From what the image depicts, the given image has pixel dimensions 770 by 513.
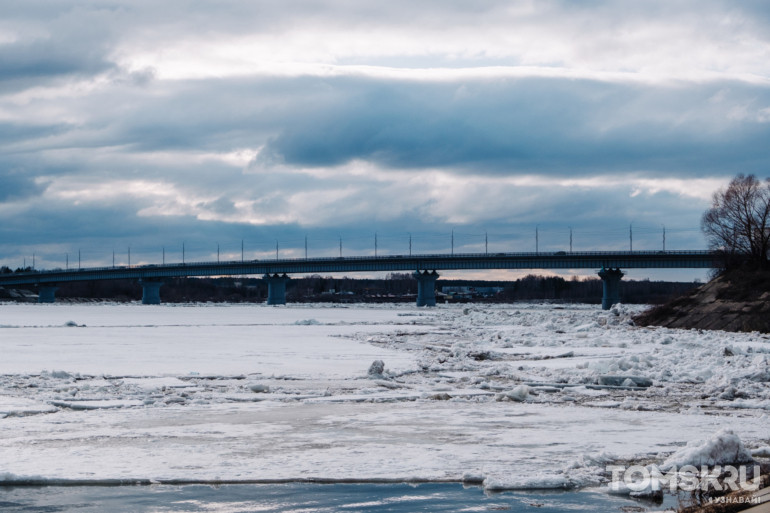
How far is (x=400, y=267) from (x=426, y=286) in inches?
217

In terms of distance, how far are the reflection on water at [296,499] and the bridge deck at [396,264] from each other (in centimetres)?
10707

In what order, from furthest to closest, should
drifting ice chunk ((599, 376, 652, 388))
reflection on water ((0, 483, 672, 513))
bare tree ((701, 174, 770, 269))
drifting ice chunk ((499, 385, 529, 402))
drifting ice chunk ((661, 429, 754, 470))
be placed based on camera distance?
bare tree ((701, 174, 770, 269)) → drifting ice chunk ((599, 376, 652, 388)) → drifting ice chunk ((499, 385, 529, 402)) → drifting ice chunk ((661, 429, 754, 470)) → reflection on water ((0, 483, 672, 513))

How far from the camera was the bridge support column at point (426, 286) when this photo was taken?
140m

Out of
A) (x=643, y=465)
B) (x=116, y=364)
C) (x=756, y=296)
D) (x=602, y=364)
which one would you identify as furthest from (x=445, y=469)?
(x=756, y=296)

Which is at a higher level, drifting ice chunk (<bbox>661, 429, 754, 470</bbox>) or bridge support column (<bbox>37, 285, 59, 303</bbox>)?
drifting ice chunk (<bbox>661, 429, 754, 470</bbox>)

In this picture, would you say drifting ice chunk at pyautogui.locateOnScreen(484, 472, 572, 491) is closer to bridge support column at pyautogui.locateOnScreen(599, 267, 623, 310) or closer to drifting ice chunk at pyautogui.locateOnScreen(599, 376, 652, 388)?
drifting ice chunk at pyautogui.locateOnScreen(599, 376, 652, 388)

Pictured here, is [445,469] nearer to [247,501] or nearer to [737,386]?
[247,501]

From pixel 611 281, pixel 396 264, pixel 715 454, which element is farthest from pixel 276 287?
pixel 715 454

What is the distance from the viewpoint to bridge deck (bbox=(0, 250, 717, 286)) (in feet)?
411

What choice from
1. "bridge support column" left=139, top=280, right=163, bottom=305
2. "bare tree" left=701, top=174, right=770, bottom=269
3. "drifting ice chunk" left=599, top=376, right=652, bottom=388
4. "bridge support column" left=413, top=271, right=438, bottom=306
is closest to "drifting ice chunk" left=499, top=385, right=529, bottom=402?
"drifting ice chunk" left=599, top=376, right=652, bottom=388

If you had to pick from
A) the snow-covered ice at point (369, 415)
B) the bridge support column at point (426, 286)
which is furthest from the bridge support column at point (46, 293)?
the snow-covered ice at point (369, 415)

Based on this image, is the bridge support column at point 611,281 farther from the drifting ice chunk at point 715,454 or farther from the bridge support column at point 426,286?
the drifting ice chunk at point 715,454

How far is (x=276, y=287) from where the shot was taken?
150m

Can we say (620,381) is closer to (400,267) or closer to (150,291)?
(400,267)
